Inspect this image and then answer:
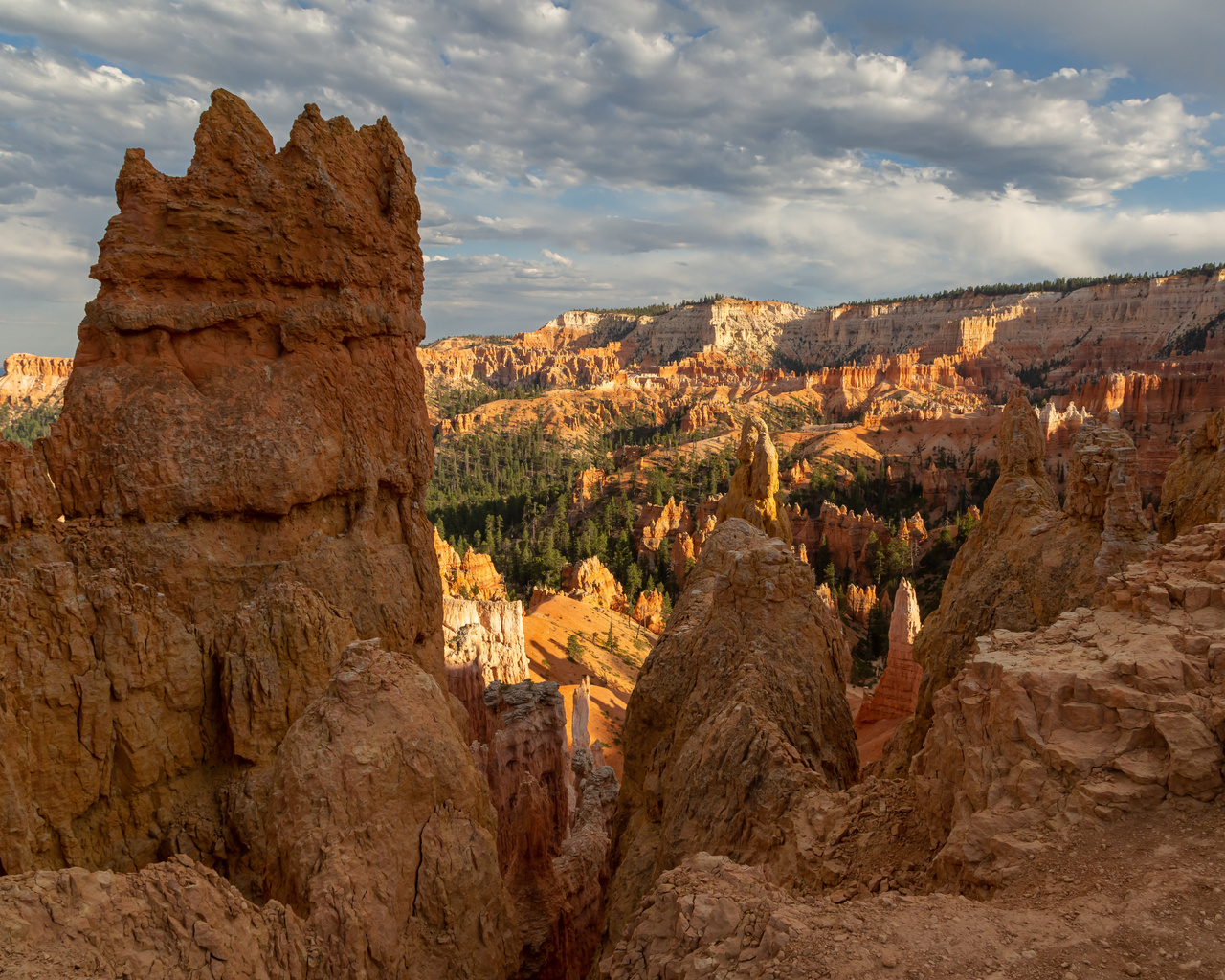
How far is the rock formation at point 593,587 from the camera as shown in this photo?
49344 millimetres

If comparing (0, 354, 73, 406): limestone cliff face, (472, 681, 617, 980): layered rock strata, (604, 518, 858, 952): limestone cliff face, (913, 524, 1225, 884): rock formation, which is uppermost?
(0, 354, 73, 406): limestone cliff face

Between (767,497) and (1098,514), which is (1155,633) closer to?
(1098,514)

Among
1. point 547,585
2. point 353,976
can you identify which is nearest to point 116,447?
point 353,976

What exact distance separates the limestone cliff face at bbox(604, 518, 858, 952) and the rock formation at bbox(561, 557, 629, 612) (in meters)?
35.2

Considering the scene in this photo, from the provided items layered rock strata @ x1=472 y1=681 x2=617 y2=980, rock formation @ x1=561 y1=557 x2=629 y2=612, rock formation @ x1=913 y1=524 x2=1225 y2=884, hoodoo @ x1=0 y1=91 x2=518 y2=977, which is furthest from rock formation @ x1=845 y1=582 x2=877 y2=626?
rock formation @ x1=913 y1=524 x2=1225 y2=884

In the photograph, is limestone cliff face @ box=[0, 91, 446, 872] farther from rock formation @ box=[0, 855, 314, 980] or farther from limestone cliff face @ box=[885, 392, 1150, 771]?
limestone cliff face @ box=[885, 392, 1150, 771]

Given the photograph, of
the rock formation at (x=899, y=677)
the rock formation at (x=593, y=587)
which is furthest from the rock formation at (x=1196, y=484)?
the rock formation at (x=593, y=587)

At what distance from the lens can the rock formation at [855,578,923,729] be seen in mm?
25188

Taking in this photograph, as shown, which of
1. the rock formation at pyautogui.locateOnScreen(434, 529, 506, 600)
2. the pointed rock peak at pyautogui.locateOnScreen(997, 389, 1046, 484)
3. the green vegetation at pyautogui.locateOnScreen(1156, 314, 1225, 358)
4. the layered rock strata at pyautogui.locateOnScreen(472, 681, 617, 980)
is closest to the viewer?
the layered rock strata at pyautogui.locateOnScreen(472, 681, 617, 980)

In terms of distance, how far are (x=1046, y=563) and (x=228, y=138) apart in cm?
1441

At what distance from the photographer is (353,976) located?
6746mm

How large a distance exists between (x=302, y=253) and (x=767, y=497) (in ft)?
58.3

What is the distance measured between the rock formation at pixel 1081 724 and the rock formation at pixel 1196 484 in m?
5.51

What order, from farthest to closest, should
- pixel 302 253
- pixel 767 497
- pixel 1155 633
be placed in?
pixel 767 497
pixel 302 253
pixel 1155 633
